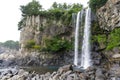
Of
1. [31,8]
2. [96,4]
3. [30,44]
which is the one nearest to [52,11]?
[31,8]

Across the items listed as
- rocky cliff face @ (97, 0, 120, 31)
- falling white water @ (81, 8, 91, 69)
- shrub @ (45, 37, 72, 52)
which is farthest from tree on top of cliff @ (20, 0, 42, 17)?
rocky cliff face @ (97, 0, 120, 31)

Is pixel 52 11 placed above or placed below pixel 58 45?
above

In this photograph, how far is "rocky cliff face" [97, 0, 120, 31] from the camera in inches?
1426

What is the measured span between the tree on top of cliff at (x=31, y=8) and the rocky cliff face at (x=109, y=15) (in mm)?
19436

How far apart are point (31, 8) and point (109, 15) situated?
944 inches

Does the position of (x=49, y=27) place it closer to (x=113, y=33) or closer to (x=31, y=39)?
(x=31, y=39)

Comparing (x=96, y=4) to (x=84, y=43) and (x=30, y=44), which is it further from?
(x=30, y=44)

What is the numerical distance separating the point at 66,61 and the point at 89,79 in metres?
24.3

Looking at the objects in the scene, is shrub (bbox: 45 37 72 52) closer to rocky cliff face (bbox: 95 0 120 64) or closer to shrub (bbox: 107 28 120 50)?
rocky cliff face (bbox: 95 0 120 64)

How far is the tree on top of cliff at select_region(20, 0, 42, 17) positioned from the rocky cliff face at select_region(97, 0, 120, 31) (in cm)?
1944

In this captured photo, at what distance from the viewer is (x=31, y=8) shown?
187 feet

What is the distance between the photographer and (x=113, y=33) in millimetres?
36656

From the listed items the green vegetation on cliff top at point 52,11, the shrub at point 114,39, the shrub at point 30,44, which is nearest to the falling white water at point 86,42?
the shrub at point 114,39

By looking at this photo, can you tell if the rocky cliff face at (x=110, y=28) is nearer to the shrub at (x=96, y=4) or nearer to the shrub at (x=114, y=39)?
the shrub at (x=114, y=39)
